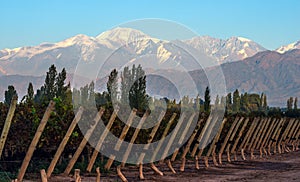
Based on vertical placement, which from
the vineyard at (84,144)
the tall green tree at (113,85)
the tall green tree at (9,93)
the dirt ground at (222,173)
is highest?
the tall green tree at (113,85)

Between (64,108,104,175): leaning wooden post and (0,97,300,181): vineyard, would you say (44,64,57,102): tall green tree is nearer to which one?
(0,97,300,181): vineyard

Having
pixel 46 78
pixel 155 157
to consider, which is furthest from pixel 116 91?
pixel 46 78

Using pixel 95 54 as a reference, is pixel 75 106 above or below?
below

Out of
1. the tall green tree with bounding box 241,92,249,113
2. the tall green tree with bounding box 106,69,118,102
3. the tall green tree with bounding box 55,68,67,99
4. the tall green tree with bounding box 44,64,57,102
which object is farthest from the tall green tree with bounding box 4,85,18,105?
the tall green tree with bounding box 241,92,249,113

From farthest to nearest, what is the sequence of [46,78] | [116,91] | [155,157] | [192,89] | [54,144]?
1. [46,78]
2. [116,91]
3. [155,157]
4. [192,89]
5. [54,144]

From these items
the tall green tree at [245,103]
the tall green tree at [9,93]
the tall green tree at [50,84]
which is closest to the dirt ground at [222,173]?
the tall green tree at [50,84]

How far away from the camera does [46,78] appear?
234 feet

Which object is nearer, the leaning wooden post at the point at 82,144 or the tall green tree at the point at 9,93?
the leaning wooden post at the point at 82,144

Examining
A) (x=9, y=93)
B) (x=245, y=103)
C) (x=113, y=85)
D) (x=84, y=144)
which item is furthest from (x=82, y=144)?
(x=245, y=103)

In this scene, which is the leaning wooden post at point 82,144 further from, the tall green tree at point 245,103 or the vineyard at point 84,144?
the tall green tree at point 245,103

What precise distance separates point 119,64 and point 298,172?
22.1ft

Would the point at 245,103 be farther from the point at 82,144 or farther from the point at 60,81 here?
the point at 82,144

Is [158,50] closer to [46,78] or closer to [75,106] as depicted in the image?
[75,106]

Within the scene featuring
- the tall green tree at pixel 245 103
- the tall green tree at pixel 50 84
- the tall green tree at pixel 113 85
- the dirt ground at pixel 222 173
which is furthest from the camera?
the tall green tree at pixel 245 103
